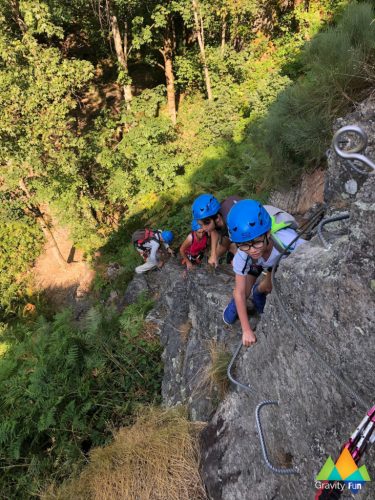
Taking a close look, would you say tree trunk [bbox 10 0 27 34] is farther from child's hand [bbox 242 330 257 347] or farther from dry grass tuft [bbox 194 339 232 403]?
child's hand [bbox 242 330 257 347]

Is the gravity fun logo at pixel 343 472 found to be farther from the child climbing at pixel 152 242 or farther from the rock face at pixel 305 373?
the child climbing at pixel 152 242

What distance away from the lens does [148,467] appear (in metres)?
3.78

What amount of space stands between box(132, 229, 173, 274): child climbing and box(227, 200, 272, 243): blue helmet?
5.54 meters

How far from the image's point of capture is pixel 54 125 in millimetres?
9391

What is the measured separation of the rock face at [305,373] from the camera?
6.23 feet

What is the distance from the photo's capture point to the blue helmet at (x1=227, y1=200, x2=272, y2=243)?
2965 mm

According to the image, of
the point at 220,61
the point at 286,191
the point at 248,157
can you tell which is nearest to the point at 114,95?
the point at 220,61

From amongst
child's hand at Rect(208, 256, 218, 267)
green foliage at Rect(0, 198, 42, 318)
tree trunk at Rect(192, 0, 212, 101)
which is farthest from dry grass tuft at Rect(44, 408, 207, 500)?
tree trunk at Rect(192, 0, 212, 101)

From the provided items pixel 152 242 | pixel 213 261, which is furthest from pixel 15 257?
pixel 213 261

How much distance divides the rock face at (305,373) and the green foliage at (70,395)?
185 cm

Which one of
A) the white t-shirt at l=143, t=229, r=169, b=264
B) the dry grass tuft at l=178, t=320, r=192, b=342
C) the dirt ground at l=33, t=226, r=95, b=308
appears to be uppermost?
the dry grass tuft at l=178, t=320, r=192, b=342

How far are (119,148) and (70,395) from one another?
25.1 ft

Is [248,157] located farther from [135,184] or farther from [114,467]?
[114,467]

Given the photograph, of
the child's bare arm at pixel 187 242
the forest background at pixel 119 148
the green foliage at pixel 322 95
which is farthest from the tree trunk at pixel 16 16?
the child's bare arm at pixel 187 242
